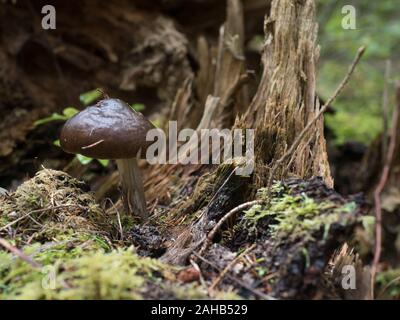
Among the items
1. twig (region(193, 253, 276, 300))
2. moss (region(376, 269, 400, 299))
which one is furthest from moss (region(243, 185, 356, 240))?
moss (region(376, 269, 400, 299))

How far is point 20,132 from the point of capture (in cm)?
459

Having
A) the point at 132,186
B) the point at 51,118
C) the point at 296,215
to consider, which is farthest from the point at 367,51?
the point at 296,215

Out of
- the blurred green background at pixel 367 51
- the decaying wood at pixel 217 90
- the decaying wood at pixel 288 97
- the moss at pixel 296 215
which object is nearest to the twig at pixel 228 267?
the moss at pixel 296 215

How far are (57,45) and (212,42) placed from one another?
209 centimetres

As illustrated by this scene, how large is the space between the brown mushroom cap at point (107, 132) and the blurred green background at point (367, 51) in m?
6.36

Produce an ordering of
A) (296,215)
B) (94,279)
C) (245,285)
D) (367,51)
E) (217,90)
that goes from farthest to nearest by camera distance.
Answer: (367,51)
(217,90)
(296,215)
(245,285)
(94,279)

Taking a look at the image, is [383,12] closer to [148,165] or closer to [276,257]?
[148,165]

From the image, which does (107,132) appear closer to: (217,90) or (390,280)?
(217,90)

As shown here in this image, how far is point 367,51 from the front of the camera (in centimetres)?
926

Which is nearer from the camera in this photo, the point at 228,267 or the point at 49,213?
the point at 228,267

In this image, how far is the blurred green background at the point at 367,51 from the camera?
30.5ft

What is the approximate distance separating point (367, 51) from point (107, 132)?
311 inches

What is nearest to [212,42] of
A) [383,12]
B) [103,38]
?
[103,38]

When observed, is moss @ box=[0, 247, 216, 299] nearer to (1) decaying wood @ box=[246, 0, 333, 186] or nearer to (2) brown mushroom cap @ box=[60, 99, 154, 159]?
(2) brown mushroom cap @ box=[60, 99, 154, 159]
